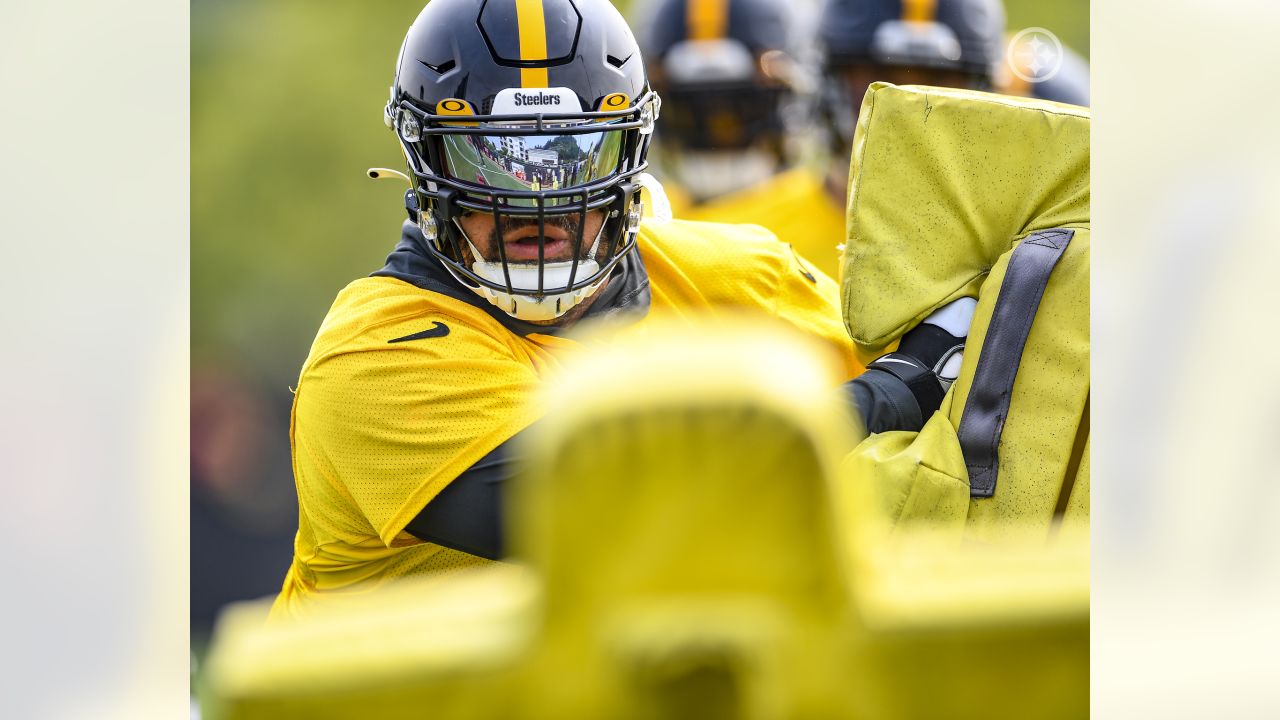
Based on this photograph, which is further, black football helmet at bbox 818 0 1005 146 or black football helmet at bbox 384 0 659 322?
black football helmet at bbox 818 0 1005 146

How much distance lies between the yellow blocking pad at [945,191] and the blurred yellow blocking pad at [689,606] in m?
1.00

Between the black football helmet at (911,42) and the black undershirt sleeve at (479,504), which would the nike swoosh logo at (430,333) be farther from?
the black football helmet at (911,42)

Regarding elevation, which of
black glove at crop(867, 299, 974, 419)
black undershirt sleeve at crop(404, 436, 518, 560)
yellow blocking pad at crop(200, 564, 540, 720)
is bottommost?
black undershirt sleeve at crop(404, 436, 518, 560)

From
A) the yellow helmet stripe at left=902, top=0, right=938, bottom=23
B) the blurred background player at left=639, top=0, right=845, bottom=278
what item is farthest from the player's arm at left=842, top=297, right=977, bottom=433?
the blurred background player at left=639, top=0, right=845, bottom=278

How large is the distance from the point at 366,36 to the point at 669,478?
1464 mm

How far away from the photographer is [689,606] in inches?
19.1

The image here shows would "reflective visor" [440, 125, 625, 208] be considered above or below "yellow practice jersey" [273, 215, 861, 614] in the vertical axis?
above

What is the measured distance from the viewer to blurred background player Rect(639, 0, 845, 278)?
371 cm

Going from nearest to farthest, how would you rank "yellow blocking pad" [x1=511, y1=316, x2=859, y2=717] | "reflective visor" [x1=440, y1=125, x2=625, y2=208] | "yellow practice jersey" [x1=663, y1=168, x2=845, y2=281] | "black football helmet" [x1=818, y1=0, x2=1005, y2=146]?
"yellow blocking pad" [x1=511, y1=316, x2=859, y2=717], "reflective visor" [x1=440, y1=125, x2=625, y2=208], "black football helmet" [x1=818, y1=0, x2=1005, y2=146], "yellow practice jersey" [x1=663, y1=168, x2=845, y2=281]

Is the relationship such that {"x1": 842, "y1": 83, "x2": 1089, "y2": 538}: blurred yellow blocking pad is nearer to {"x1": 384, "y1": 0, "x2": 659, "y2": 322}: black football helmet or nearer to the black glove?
the black glove
